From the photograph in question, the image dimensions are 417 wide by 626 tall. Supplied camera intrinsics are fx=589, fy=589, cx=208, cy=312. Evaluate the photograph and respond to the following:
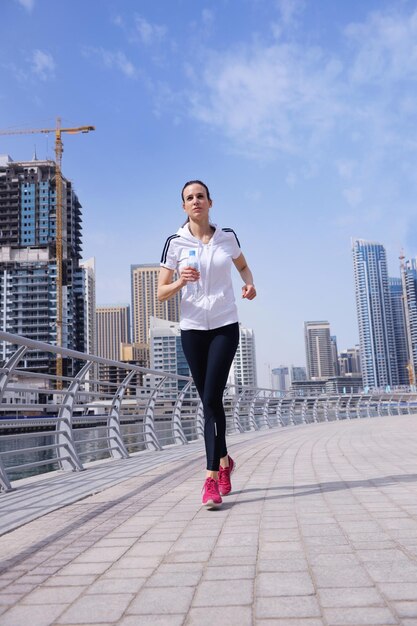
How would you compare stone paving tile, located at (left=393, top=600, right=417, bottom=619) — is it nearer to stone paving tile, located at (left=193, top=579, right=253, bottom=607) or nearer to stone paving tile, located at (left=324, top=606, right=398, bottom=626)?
stone paving tile, located at (left=324, top=606, right=398, bottom=626)

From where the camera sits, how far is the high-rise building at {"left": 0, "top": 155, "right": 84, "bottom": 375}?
137375 mm

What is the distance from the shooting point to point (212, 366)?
13.0 ft

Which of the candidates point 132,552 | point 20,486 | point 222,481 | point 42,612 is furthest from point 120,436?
point 42,612

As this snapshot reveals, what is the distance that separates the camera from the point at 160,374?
29.1 feet

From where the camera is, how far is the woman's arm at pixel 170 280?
370 cm

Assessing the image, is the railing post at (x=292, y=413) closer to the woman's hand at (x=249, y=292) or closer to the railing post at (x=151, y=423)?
the railing post at (x=151, y=423)

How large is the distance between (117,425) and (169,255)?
4.13 m

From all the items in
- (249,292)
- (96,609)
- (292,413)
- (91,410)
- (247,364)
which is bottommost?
(96,609)

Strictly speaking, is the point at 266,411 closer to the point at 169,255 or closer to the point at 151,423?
the point at 151,423

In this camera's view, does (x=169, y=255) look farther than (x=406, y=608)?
Yes

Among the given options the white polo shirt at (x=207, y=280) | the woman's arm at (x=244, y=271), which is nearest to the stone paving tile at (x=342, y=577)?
the white polo shirt at (x=207, y=280)

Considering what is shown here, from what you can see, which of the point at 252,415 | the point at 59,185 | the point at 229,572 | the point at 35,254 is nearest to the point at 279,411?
the point at 252,415

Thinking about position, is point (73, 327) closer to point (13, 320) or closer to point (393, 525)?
point (13, 320)

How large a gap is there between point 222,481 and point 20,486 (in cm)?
197
